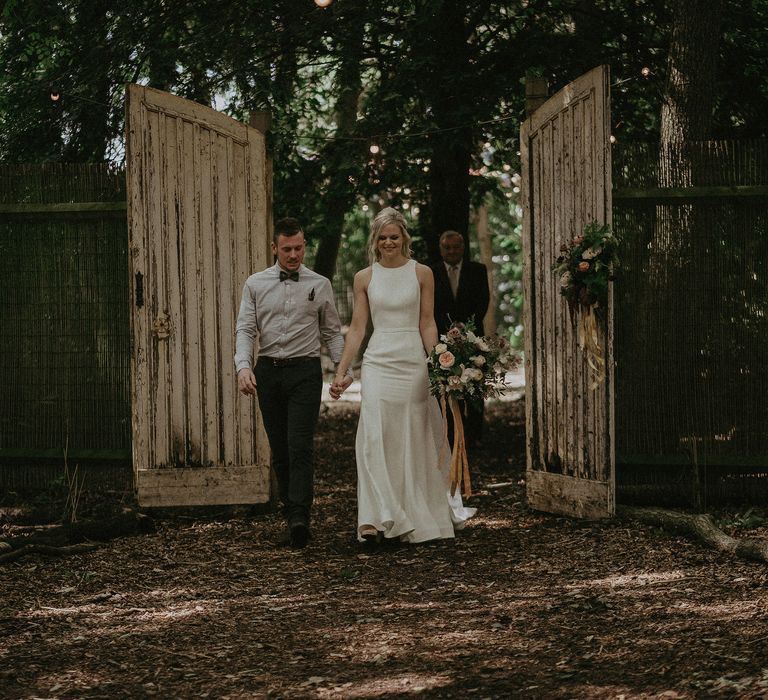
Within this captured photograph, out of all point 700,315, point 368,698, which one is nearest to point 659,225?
point 700,315

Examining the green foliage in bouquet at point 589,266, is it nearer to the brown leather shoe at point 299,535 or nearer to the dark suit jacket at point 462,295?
the brown leather shoe at point 299,535

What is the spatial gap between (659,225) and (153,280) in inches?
139

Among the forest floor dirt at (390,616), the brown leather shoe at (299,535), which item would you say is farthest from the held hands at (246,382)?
the forest floor dirt at (390,616)

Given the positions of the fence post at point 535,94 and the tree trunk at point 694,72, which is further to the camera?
the tree trunk at point 694,72

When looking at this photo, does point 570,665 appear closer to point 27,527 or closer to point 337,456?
point 27,527

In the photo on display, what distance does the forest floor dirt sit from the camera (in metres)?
4.18

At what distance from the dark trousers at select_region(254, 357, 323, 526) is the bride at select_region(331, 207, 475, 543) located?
0.76 ft

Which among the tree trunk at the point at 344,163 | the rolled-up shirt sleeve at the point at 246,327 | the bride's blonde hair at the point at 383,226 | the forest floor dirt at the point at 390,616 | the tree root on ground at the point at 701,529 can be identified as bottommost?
the forest floor dirt at the point at 390,616

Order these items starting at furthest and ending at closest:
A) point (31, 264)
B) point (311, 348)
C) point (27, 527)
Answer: point (31, 264) → point (27, 527) → point (311, 348)

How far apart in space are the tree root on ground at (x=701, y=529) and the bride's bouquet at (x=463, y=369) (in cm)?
113

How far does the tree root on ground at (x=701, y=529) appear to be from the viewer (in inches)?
232

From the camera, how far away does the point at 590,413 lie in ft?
23.9

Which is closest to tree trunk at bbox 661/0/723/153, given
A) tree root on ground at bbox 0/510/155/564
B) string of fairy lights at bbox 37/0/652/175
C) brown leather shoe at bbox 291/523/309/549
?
string of fairy lights at bbox 37/0/652/175

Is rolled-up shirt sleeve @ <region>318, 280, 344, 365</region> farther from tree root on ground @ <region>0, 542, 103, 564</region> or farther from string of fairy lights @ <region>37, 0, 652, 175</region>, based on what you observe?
string of fairy lights @ <region>37, 0, 652, 175</region>
